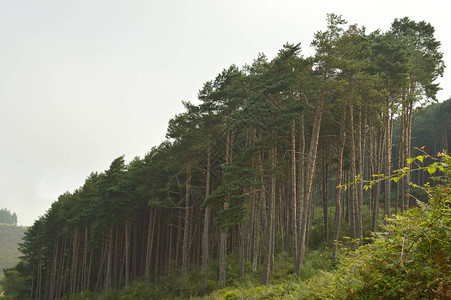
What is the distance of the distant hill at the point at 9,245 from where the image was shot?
125 meters

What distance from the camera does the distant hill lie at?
410 ft

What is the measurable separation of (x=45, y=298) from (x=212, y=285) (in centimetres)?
4505

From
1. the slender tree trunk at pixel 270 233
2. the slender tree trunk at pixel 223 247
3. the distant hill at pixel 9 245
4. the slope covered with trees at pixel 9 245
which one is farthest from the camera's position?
the distant hill at pixel 9 245

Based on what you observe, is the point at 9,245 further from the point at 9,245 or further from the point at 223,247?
the point at 223,247

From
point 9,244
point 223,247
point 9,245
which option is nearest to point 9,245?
point 9,245

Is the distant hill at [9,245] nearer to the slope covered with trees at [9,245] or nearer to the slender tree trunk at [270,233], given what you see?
the slope covered with trees at [9,245]

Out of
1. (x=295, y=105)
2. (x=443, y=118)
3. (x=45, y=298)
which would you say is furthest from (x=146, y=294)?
(x=443, y=118)

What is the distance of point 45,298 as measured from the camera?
5228 cm

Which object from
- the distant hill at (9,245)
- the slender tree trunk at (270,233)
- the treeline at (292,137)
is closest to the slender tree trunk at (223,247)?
the treeline at (292,137)

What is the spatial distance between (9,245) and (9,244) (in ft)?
6.61

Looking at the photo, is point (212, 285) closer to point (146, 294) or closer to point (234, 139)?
point (146, 294)

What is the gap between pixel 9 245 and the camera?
15250cm

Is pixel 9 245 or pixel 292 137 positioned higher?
pixel 292 137

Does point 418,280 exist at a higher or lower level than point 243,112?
lower
